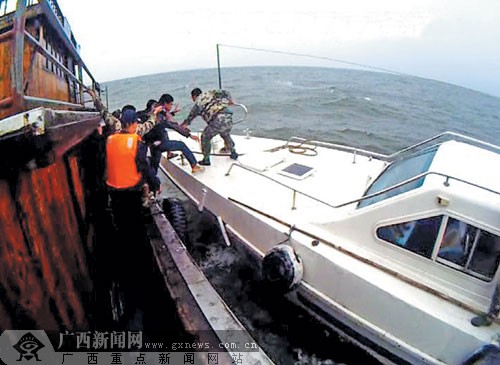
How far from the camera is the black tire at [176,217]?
498 centimetres

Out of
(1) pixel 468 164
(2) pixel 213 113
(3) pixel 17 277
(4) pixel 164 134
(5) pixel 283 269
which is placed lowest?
(5) pixel 283 269

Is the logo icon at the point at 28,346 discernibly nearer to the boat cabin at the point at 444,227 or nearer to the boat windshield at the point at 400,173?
the boat cabin at the point at 444,227

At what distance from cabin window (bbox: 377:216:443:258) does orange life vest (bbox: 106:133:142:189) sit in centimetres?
264

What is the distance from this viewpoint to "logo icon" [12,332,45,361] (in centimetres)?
198

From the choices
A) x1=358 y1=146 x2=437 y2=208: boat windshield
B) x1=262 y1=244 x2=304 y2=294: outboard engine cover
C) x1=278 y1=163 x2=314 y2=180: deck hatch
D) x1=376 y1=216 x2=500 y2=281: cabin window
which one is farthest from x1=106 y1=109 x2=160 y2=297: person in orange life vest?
x1=376 y1=216 x2=500 y2=281: cabin window

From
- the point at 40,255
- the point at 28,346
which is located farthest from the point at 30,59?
the point at 28,346

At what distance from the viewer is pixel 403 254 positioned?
302cm

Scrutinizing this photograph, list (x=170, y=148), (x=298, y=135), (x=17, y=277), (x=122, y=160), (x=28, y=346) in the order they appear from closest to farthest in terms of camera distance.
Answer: (x=17, y=277) → (x=28, y=346) → (x=122, y=160) → (x=170, y=148) → (x=298, y=135)

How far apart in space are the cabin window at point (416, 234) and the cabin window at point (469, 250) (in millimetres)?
Result: 82

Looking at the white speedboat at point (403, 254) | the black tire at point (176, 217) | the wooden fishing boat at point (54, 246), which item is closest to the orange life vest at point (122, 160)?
the wooden fishing boat at point (54, 246)

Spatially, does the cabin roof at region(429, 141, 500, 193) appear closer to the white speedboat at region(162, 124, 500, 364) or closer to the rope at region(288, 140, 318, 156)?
the white speedboat at region(162, 124, 500, 364)

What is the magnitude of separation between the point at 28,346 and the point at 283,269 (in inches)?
86.2

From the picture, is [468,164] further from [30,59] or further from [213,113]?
[30,59]

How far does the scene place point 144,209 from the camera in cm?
402
